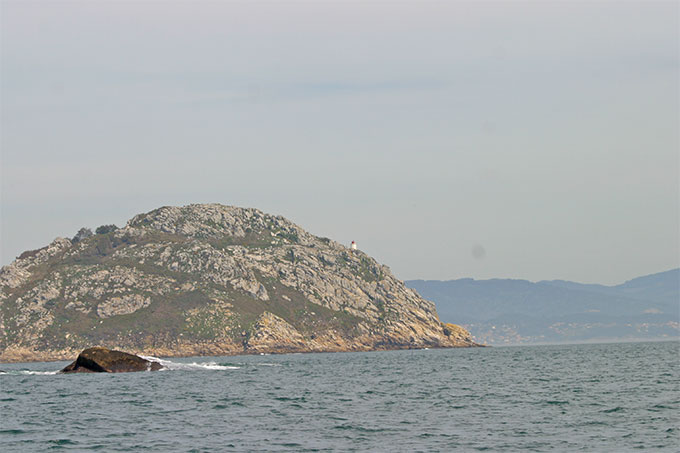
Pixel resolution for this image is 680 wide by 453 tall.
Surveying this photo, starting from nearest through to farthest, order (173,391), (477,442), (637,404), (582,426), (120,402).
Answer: (477,442) < (582,426) < (637,404) < (120,402) < (173,391)

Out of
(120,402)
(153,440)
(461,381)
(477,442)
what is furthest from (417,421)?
(461,381)

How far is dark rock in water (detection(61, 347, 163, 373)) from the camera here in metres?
116

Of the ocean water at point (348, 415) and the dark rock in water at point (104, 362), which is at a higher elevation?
the dark rock in water at point (104, 362)

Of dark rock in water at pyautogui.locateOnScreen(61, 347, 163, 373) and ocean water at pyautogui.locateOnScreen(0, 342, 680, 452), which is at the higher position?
dark rock in water at pyautogui.locateOnScreen(61, 347, 163, 373)

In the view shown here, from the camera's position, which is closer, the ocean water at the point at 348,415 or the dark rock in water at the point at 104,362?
the ocean water at the point at 348,415

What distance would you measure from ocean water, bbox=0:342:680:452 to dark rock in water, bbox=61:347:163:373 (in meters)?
18.3

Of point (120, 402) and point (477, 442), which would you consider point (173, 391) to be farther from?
point (477, 442)

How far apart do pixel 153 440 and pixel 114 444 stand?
2.38m

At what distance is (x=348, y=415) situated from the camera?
197 feet

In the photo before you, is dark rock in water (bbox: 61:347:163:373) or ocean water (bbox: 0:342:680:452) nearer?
ocean water (bbox: 0:342:680:452)

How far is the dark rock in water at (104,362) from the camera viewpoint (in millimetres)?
116250

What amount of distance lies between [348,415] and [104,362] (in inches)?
2622

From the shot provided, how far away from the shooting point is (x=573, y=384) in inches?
3452

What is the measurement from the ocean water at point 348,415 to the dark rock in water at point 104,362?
18348 millimetres
